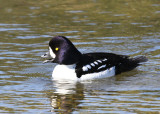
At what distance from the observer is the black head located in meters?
12.4

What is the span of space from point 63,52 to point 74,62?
37 centimetres

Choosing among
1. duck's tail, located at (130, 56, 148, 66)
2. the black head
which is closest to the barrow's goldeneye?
the black head

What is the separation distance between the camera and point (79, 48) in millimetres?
15492

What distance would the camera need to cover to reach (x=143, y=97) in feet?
34.9

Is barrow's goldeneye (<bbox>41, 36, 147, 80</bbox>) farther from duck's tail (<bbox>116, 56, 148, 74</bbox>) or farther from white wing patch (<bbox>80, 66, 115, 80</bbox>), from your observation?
duck's tail (<bbox>116, 56, 148, 74</bbox>)

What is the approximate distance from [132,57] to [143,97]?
4.02 meters

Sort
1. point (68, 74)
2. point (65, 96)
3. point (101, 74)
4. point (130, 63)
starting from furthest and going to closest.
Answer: point (130, 63)
point (101, 74)
point (68, 74)
point (65, 96)

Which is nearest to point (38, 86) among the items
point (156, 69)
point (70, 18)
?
point (156, 69)

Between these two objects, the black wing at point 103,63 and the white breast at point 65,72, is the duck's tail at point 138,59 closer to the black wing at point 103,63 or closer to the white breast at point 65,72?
the black wing at point 103,63

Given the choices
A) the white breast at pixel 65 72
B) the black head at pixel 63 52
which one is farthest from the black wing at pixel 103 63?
the black head at pixel 63 52

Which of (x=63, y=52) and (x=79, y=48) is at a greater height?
(x=63, y=52)

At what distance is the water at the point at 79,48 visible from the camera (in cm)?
1041

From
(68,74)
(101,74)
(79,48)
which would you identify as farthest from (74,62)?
(79,48)

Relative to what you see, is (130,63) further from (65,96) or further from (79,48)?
(65,96)
